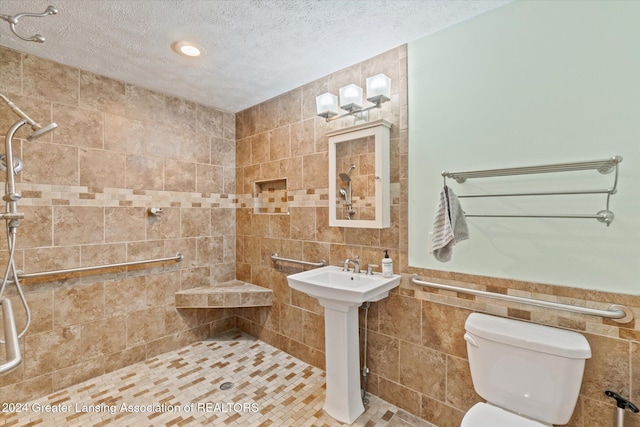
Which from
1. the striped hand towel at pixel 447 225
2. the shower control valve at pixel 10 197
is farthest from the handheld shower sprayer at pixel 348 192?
the shower control valve at pixel 10 197

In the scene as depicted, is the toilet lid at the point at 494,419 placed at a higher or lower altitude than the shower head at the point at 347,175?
lower

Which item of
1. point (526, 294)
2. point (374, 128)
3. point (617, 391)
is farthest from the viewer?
point (374, 128)

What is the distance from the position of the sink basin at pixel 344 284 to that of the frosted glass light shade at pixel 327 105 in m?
1.20

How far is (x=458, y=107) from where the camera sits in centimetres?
173

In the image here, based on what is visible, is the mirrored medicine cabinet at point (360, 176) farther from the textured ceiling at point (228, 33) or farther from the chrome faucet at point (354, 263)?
the textured ceiling at point (228, 33)

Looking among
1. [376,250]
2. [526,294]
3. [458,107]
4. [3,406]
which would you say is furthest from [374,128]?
[3,406]

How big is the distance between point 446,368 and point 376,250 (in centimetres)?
83

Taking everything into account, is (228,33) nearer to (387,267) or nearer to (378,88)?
(378,88)

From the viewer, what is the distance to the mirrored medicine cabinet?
1955 millimetres

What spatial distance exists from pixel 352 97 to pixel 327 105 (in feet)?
0.75

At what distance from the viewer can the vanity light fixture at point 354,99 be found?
191cm

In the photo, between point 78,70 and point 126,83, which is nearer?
point 78,70

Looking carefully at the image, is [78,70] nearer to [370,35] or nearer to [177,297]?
[177,297]

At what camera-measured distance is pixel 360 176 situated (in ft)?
6.95
